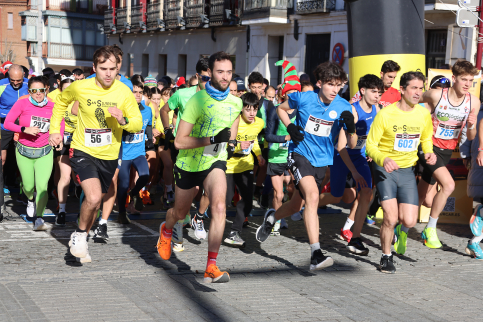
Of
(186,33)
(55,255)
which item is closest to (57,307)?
(55,255)

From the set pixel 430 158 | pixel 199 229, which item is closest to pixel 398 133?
pixel 430 158

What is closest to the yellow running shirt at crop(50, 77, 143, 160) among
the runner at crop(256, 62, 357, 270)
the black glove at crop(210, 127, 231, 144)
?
the black glove at crop(210, 127, 231, 144)

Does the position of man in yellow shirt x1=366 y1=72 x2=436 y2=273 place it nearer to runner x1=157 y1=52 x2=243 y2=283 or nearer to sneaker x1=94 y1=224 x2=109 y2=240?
runner x1=157 y1=52 x2=243 y2=283

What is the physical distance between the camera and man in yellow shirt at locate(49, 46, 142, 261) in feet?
20.7

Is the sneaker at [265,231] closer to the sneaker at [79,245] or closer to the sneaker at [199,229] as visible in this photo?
the sneaker at [199,229]

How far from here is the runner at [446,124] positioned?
7448 mm

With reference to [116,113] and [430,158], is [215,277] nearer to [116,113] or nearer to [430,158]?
[116,113]

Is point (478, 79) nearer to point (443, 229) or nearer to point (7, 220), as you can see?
point (443, 229)

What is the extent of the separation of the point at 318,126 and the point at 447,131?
2.00 metres

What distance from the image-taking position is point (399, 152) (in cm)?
661

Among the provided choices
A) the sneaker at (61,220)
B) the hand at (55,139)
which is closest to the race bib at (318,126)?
the hand at (55,139)

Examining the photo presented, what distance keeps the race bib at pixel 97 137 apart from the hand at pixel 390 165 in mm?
2698

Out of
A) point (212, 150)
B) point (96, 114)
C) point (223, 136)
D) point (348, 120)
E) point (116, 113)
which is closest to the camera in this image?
point (223, 136)

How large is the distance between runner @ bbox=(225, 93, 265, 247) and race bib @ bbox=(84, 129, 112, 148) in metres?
1.59
